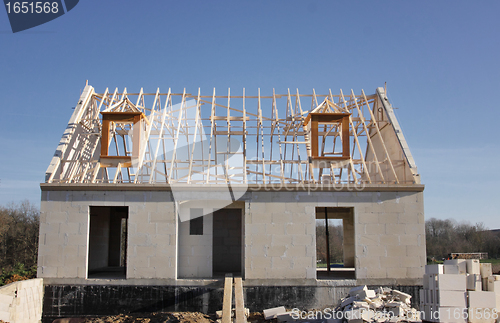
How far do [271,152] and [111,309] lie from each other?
971 cm

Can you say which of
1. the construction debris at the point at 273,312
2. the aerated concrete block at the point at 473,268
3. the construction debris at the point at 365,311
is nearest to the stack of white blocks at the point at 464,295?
the aerated concrete block at the point at 473,268

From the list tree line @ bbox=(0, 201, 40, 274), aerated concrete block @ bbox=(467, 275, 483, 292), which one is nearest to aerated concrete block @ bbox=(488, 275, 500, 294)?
aerated concrete block @ bbox=(467, 275, 483, 292)

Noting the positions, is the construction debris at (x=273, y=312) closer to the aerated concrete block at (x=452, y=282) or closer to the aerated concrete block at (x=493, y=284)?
the aerated concrete block at (x=452, y=282)

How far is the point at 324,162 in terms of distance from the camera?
15.6 m

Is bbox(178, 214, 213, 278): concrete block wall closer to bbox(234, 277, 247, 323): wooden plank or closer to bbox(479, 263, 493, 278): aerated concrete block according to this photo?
bbox(234, 277, 247, 323): wooden plank

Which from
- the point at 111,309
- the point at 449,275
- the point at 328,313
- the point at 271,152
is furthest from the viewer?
the point at 271,152

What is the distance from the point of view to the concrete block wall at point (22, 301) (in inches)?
459

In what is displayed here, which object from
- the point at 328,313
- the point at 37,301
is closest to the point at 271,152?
the point at 328,313

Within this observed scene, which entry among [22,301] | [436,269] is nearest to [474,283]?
[436,269]

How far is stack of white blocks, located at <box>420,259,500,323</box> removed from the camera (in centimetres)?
1128

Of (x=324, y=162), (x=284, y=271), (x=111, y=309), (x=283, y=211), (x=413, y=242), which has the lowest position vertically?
(x=111, y=309)

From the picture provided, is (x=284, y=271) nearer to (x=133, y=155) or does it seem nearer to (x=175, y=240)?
(x=175, y=240)

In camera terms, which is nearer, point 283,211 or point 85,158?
point 283,211

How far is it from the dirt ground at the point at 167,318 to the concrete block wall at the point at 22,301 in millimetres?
1508
